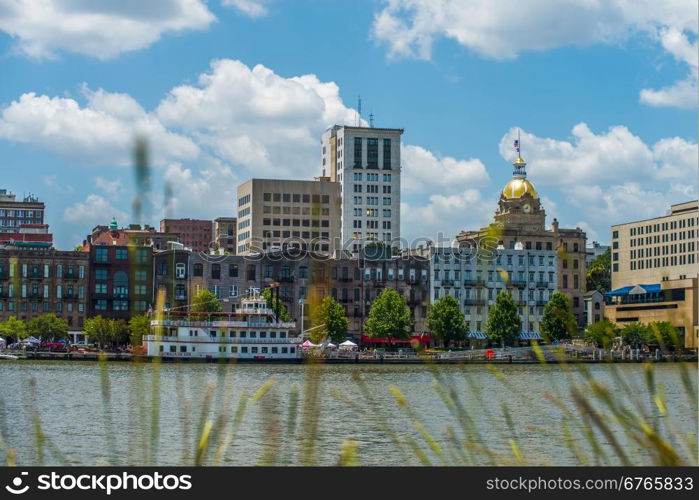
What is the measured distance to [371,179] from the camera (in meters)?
186

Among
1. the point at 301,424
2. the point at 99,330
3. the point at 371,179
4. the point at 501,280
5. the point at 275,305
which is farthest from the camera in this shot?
the point at 371,179

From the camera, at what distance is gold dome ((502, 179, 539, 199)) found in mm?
179375

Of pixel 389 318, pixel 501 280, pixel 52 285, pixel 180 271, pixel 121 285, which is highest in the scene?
pixel 180 271

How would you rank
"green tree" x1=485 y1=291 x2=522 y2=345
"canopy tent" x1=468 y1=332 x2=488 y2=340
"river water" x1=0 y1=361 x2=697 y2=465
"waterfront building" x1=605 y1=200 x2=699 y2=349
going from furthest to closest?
"waterfront building" x1=605 y1=200 x2=699 y2=349 → "canopy tent" x1=468 y1=332 x2=488 y2=340 → "green tree" x1=485 y1=291 x2=522 y2=345 → "river water" x1=0 y1=361 x2=697 y2=465

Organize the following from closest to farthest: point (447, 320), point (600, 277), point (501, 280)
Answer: point (447, 320) → point (501, 280) → point (600, 277)

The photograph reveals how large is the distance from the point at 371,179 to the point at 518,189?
23003mm

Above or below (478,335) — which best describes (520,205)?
above

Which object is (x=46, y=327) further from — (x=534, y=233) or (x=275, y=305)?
(x=534, y=233)

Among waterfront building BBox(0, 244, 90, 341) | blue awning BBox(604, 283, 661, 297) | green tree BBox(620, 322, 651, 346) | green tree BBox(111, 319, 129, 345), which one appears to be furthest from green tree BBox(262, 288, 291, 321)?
blue awning BBox(604, 283, 661, 297)

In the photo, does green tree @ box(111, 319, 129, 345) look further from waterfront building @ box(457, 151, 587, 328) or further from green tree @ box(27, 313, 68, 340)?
waterfront building @ box(457, 151, 587, 328)

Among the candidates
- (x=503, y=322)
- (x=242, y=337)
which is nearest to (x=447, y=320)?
(x=503, y=322)

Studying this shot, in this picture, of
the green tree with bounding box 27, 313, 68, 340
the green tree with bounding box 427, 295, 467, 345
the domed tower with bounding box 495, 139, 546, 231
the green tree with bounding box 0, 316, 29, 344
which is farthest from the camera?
the domed tower with bounding box 495, 139, 546, 231

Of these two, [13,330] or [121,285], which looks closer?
[13,330]

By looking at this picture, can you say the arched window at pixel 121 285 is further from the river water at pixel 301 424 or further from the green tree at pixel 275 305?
the river water at pixel 301 424
